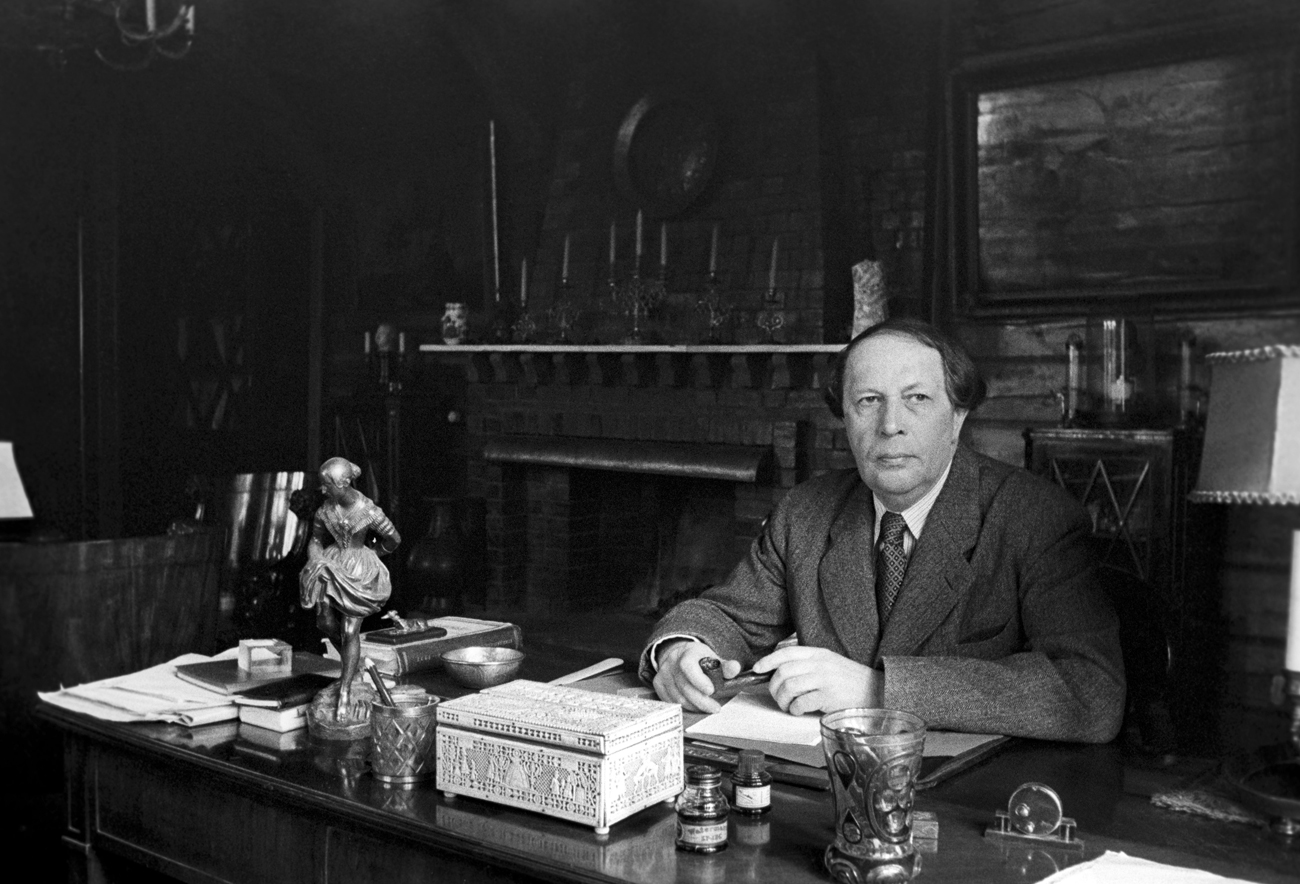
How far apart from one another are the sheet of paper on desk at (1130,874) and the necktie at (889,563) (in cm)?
80

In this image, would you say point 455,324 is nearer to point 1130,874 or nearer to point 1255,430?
point 1255,430

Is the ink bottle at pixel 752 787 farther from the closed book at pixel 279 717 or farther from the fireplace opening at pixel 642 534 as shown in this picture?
the fireplace opening at pixel 642 534

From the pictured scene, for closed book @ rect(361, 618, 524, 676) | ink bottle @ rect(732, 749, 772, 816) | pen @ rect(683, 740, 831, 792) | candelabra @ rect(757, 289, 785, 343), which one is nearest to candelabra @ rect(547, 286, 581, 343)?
candelabra @ rect(757, 289, 785, 343)

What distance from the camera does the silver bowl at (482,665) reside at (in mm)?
1916

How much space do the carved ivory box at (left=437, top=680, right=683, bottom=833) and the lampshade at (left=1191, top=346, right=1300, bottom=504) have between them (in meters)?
0.61

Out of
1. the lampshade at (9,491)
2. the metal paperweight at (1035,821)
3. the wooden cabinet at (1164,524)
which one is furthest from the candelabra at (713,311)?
the metal paperweight at (1035,821)

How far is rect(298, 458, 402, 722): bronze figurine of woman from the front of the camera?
1628 mm

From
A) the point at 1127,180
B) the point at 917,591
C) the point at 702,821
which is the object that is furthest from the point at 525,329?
the point at 702,821

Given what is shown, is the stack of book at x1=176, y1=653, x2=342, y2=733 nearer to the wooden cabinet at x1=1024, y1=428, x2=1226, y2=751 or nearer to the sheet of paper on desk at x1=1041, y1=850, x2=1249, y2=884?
the sheet of paper on desk at x1=1041, y1=850, x2=1249, y2=884

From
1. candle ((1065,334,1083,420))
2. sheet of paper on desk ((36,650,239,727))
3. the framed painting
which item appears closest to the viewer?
sheet of paper on desk ((36,650,239,727))

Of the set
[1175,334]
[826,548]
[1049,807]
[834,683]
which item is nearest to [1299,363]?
[1049,807]

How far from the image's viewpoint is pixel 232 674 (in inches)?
75.0

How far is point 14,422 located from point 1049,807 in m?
5.39

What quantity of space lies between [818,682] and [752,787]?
38 cm
